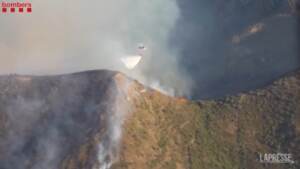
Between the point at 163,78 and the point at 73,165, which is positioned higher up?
the point at 163,78

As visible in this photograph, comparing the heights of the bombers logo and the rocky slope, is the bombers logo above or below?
above

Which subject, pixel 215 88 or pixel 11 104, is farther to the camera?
pixel 215 88

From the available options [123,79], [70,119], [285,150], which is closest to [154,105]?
[123,79]

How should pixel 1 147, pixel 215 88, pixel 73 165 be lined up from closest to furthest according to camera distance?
pixel 73 165 → pixel 1 147 → pixel 215 88

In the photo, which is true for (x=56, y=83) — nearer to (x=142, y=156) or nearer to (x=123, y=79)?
(x=123, y=79)

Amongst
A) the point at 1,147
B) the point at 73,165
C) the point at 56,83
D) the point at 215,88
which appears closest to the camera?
the point at 73,165

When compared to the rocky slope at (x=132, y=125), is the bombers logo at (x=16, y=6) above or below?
above

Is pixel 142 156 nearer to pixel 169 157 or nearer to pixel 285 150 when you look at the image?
pixel 169 157
